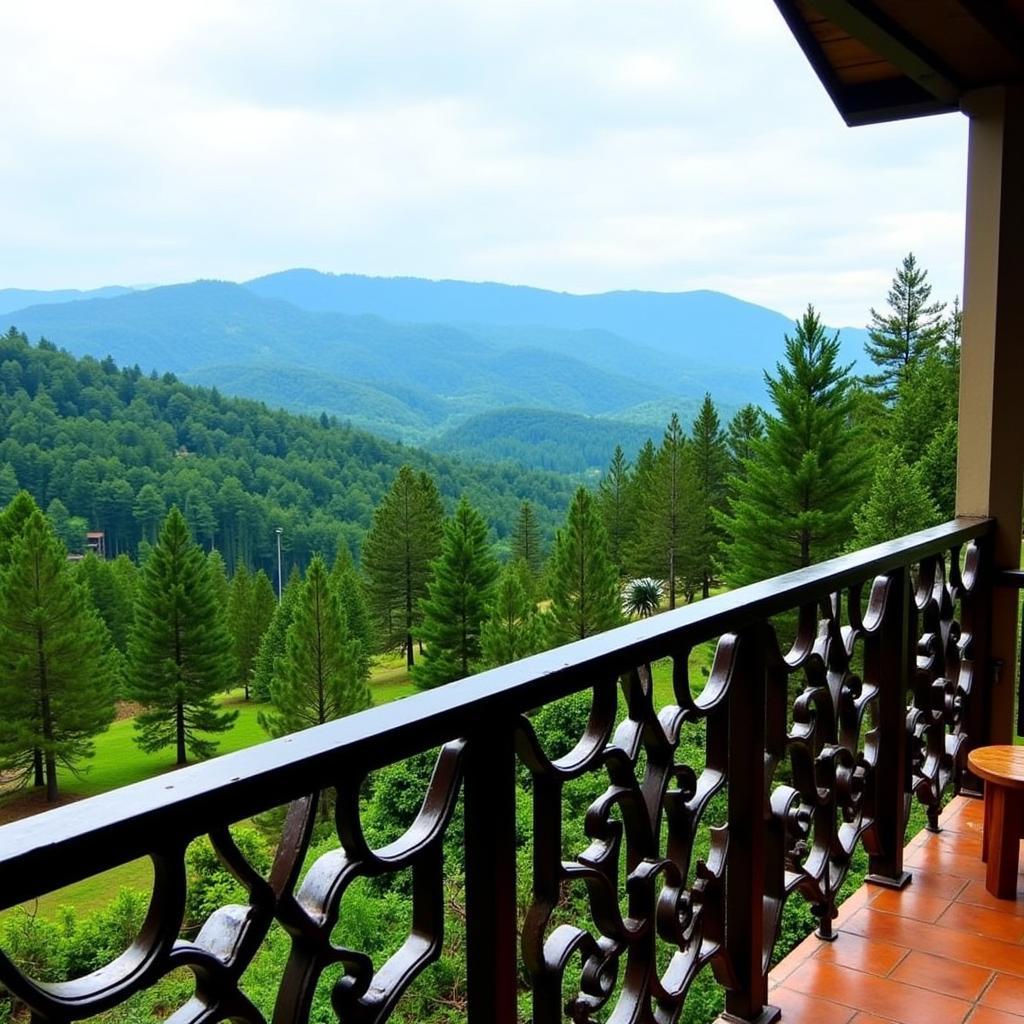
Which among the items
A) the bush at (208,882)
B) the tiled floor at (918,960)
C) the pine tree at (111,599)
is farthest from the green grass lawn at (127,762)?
the tiled floor at (918,960)

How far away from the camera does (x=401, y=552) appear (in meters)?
36.1

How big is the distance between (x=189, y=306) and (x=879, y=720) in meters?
130

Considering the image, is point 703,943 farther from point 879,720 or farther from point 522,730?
point 879,720

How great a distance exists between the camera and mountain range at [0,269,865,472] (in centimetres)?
9006

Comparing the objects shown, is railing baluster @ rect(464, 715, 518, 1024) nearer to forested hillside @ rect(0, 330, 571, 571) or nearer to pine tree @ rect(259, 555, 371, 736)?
pine tree @ rect(259, 555, 371, 736)

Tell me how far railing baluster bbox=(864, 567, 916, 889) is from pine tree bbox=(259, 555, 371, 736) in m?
27.2

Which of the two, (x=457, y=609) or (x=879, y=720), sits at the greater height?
(x=879, y=720)

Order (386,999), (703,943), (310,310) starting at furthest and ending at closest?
1. (310,310)
2. (703,943)
3. (386,999)

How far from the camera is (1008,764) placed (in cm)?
219

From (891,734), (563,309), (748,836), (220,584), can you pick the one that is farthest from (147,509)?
(563,309)

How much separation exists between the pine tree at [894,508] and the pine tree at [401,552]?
17.6m

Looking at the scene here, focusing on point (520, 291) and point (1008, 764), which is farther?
point (520, 291)

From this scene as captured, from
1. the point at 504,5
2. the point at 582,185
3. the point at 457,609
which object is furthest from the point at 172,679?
the point at 582,185

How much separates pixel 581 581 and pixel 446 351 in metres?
102
